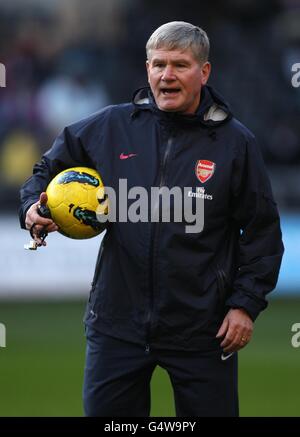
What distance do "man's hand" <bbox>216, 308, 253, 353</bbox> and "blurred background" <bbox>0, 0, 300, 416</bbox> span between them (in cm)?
390

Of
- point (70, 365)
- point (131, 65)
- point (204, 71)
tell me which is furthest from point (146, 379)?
point (131, 65)

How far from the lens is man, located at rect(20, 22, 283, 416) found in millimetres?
4785

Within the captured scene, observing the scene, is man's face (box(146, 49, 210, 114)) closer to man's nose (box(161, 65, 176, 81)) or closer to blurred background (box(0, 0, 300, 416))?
man's nose (box(161, 65, 176, 81))

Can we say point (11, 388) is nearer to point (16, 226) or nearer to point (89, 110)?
point (16, 226)

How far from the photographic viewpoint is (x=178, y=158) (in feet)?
15.8

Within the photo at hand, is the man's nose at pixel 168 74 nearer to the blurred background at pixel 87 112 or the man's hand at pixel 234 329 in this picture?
the man's hand at pixel 234 329

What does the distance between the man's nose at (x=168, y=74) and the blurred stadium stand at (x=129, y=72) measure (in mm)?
8533

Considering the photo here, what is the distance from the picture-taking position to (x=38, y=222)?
476 cm

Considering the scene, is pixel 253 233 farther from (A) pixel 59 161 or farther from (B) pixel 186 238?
(A) pixel 59 161

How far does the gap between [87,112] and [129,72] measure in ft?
2.68

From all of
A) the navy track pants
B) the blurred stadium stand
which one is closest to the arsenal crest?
the navy track pants

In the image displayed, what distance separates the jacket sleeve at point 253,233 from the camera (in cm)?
484
